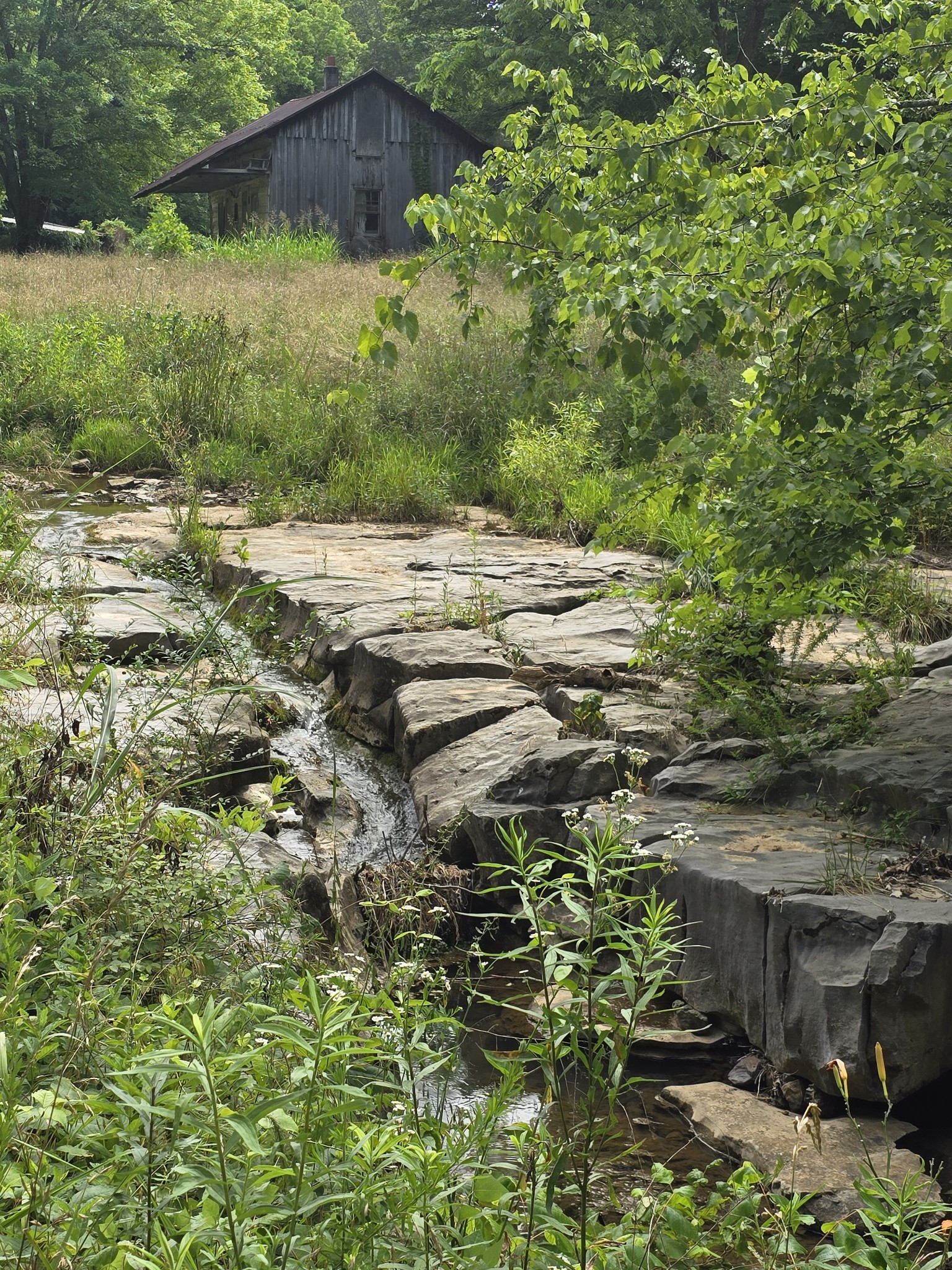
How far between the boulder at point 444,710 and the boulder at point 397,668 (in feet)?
0.37

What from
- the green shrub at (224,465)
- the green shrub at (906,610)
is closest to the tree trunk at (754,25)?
the green shrub at (224,465)

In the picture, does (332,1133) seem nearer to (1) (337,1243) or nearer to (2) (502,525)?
(1) (337,1243)

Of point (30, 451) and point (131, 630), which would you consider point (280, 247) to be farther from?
point (131, 630)

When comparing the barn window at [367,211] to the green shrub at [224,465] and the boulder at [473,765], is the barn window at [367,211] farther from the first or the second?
the boulder at [473,765]

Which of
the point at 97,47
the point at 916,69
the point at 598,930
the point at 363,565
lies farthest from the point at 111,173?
the point at 598,930

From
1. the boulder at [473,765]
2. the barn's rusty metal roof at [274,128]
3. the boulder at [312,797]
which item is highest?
the barn's rusty metal roof at [274,128]

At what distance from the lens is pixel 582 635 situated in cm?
612

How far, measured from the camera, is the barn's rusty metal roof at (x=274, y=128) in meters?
28.2

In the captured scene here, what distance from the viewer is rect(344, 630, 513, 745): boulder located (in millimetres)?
5457

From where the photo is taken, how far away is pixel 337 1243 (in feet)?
5.26

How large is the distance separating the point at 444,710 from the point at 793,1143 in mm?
2563

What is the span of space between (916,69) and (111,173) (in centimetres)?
3650

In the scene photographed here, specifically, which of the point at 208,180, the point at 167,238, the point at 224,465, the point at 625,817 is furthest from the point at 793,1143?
the point at 208,180

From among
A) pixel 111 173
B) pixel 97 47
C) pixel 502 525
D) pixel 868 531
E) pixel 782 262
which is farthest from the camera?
pixel 111 173
